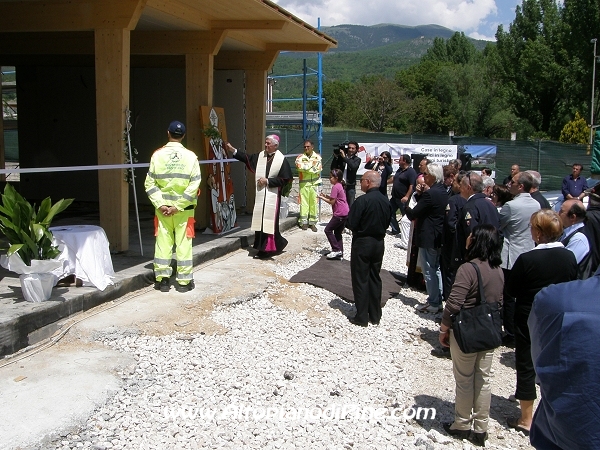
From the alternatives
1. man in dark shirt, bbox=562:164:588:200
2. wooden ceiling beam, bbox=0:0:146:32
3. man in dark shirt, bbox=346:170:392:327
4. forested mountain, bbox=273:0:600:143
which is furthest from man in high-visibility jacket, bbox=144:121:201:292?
forested mountain, bbox=273:0:600:143

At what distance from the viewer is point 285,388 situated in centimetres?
518

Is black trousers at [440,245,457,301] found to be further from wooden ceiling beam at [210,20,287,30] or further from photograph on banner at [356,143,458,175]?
photograph on banner at [356,143,458,175]

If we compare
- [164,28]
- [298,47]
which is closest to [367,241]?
[164,28]

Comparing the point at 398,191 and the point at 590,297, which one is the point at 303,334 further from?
the point at 398,191

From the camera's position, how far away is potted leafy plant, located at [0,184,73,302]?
5535mm

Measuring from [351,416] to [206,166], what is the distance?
632 cm

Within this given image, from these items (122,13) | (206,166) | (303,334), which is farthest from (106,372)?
(206,166)

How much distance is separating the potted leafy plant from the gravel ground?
30.6 inches

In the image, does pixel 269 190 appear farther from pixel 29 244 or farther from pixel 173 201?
pixel 29 244

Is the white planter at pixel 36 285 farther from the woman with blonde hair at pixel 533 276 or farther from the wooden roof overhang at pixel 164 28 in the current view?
the woman with blonde hair at pixel 533 276

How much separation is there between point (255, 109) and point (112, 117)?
5085 millimetres

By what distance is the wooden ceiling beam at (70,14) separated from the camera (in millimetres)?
7559

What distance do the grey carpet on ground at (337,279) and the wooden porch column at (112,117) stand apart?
241cm

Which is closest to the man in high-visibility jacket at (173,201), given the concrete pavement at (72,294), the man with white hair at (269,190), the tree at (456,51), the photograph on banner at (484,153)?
the concrete pavement at (72,294)
